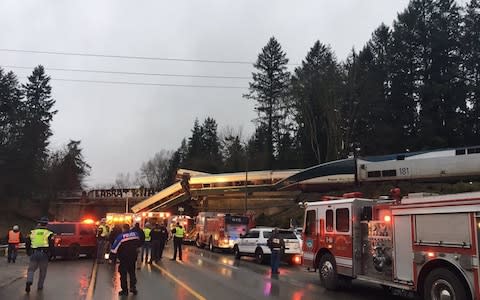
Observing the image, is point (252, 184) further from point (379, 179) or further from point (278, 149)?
point (278, 149)

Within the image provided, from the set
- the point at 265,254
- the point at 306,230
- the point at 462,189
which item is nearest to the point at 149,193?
the point at 462,189

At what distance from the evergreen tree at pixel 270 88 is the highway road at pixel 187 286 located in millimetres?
64814

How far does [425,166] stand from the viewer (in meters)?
44.5

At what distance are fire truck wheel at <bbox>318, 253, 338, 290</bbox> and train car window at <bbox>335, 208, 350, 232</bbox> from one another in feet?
3.26

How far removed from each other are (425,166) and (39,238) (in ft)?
125

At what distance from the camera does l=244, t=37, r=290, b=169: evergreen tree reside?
83.9 m

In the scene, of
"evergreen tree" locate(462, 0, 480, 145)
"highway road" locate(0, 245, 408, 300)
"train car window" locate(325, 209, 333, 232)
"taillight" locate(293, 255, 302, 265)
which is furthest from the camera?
"evergreen tree" locate(462, 0, 480, 145)

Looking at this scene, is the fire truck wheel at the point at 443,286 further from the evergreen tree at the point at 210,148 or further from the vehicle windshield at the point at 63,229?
the evergreen tree at the point at 210,148

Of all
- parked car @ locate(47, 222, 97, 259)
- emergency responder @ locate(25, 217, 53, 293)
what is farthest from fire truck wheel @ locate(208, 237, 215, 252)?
emergency responder @ locate(25, 217, 53, 293)

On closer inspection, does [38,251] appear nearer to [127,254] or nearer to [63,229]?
[127,254]

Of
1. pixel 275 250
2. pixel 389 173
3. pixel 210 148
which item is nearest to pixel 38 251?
pixel 275 250

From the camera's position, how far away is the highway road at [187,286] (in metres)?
12.7

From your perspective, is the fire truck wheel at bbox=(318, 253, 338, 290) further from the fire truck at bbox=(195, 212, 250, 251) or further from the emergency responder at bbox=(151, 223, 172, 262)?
the fire truck at bbox=(195, 212, 250, 251)

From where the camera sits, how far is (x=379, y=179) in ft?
160
